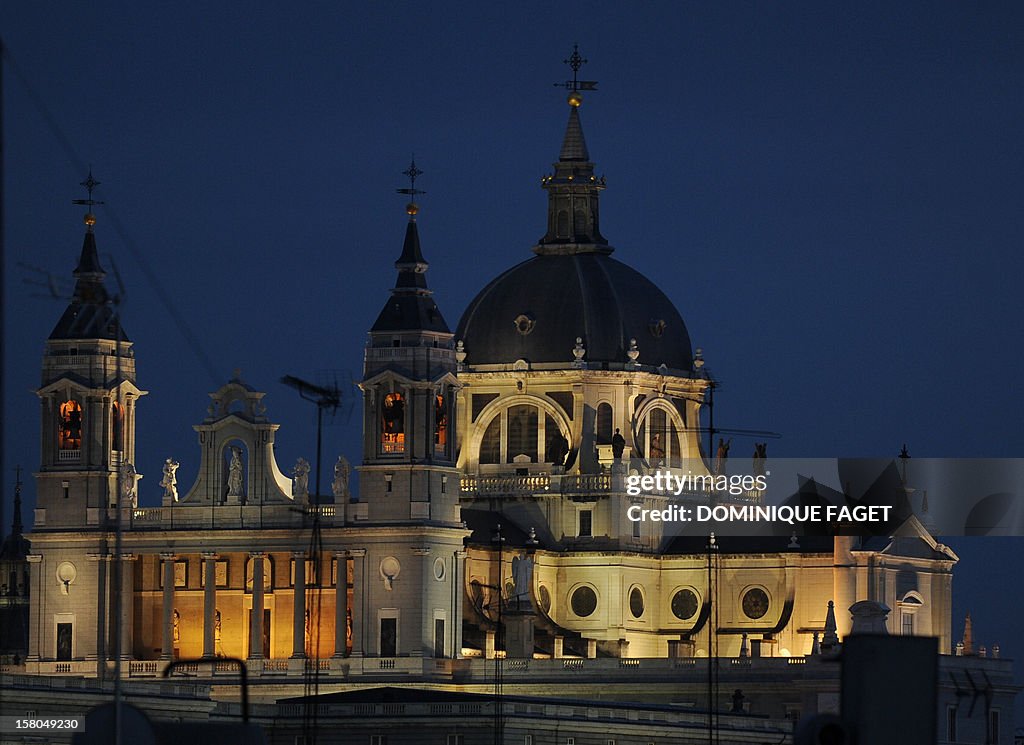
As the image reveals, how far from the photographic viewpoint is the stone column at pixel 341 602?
460 feet

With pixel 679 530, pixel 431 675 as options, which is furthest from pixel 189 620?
pixel 679 530

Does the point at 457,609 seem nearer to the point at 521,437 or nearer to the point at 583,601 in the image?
the point at 583,601

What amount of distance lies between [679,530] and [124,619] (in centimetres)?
2773

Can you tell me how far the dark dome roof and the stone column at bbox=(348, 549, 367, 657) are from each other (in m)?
21.4

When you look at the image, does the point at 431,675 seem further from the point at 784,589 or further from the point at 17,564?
the point at 17,564

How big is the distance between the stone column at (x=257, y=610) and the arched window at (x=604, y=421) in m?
20.7

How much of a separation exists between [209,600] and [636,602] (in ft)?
73.0

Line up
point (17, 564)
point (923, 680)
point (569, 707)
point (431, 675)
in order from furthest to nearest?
point (17, 564) < point (431, 675) < point (569, 707) < point (923, 680)

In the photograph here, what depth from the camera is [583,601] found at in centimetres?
15288

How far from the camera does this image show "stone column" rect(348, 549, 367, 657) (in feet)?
456

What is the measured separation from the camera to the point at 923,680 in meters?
32.7

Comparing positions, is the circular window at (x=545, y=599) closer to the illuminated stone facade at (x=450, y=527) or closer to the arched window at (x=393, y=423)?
the illuminated stone facade at (x=450, y=527)

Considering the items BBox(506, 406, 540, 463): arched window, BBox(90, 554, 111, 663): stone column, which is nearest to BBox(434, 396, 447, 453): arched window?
BBox(90, 554, 111, 663): stone column

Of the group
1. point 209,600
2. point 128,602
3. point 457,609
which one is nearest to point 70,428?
point 128,602
